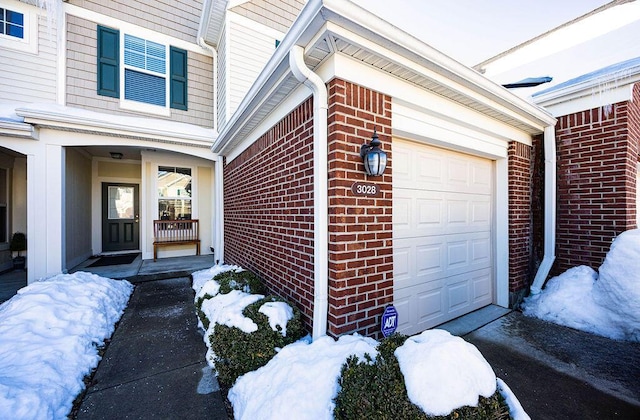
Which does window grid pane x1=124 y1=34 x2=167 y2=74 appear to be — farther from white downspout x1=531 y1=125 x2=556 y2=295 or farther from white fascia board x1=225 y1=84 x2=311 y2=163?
white downspout x1=531 y1=125 x2=556 y2=295

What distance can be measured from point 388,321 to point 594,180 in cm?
377

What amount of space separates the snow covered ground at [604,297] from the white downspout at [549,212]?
0.68 ft

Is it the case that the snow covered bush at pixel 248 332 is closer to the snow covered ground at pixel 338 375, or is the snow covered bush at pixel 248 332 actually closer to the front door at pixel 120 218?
the snow covered ground at pixel 338 375

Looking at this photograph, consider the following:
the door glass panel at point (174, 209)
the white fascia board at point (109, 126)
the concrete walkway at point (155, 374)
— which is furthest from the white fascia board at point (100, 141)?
the concrete walkway at point (155, 374)

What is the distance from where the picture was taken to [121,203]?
26.8ft

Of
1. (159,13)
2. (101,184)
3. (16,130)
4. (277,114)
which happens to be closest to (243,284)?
(277,114)

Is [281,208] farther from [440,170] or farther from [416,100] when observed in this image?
[440,170]

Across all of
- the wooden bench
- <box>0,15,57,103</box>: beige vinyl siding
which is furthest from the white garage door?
<box>0,15,57,103</box>: beige vinyl siding

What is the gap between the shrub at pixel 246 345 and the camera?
225cm

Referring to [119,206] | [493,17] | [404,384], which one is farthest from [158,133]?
[493,17]

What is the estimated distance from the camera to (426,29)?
4402 millimetres

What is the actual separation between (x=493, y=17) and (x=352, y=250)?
501 cm

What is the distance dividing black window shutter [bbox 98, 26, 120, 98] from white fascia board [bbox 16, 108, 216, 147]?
589 mm

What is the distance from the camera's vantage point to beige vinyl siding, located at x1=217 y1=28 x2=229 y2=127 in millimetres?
5945
